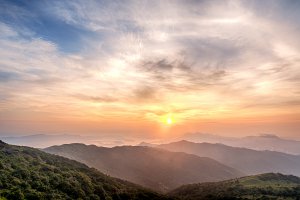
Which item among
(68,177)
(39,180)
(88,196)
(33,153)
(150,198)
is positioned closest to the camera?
(39,180)

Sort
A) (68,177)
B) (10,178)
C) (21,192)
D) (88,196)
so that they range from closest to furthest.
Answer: (21,192), (10,178), (88,196), (68,177)

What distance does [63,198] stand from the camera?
65.6 meters

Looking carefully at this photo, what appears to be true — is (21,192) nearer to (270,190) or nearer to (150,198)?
(150,198)

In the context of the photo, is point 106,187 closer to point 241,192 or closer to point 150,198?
point 150,198

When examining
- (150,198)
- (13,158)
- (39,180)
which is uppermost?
(13,158)

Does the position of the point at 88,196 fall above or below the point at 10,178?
below

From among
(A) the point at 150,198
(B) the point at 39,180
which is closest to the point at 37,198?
(B) the point at 39,180

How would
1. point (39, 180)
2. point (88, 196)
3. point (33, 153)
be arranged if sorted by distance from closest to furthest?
point (39, 180) → point (88, 196) → point (33, 153)

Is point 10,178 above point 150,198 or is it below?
above

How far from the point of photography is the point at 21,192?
57938 millimetres

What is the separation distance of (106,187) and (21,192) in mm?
37879

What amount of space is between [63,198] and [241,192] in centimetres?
8606

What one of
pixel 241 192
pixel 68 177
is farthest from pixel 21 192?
pixel 241 192

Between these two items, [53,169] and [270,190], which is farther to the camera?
[270,190]
